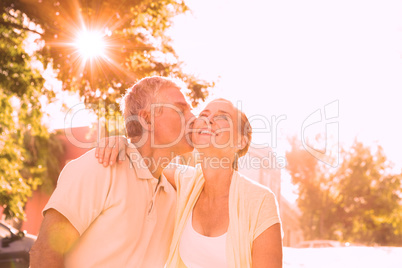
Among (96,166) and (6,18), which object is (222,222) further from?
(6,18)

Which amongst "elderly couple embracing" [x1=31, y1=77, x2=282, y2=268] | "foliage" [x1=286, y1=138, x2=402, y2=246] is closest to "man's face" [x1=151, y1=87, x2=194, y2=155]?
"elderly couple embracing" [x1=31, y1=77, x2=282, y2=268]

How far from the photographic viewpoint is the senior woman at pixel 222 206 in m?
3.22

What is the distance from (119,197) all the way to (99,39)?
735 centimetres

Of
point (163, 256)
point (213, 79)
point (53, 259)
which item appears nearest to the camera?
point (53, 259)

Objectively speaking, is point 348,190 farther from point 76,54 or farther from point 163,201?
point 163,201

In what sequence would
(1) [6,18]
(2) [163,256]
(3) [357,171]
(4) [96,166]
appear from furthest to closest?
(3) [357,171] → (1) [6,18] → (2) [163,256] → (4) [96,166]

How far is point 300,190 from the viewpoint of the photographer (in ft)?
174

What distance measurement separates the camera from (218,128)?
3852 millimetres

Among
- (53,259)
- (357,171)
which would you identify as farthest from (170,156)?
(357,171)

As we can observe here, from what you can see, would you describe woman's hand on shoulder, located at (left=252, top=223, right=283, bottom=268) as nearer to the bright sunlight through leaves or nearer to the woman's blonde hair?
the woman's blonde hair

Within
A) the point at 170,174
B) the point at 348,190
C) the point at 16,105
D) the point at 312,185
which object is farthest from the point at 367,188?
the point at 170,174

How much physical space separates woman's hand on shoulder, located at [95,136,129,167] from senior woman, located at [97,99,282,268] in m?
0.03

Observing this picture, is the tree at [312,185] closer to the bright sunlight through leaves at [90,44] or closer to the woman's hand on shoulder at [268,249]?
the bright sunlight through leaves at [90,44]

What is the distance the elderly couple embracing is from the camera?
290 cm
